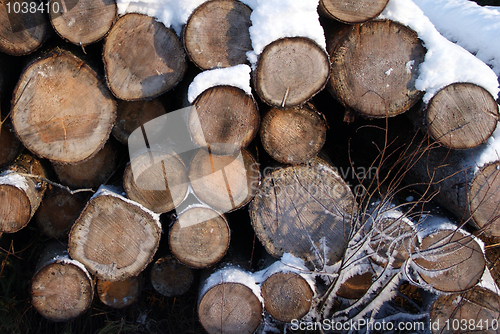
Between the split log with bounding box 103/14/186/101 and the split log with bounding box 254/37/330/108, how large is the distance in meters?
0.52

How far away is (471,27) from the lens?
8.05ft

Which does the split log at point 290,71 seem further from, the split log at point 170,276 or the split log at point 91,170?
the split log at point 170,276

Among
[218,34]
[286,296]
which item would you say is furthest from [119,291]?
[218,34]

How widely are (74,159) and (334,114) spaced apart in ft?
6.38

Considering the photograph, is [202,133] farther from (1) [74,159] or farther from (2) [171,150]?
(1) [74,159]

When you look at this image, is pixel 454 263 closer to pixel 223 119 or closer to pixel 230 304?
pixel 230 304

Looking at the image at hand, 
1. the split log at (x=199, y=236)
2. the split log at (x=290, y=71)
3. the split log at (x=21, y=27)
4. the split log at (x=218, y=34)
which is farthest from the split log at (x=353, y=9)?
the split log at (x=21, y=27)

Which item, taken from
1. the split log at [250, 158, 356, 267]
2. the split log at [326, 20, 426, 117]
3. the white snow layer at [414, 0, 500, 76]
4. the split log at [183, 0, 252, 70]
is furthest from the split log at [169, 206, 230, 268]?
the white snow layer at [414, 0, 500, 76]

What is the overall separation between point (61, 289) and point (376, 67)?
8.12 feet

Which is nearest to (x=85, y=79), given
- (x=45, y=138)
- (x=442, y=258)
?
(x=45, y=138)

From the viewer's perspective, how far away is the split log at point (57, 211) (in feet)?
7.04

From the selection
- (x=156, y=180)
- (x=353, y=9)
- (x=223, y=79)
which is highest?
(x=353, y=9)

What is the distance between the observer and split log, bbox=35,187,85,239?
7.04 ft

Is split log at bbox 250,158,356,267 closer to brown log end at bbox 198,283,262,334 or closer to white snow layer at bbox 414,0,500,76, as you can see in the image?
brown log end at bbox 198,283,262,334
